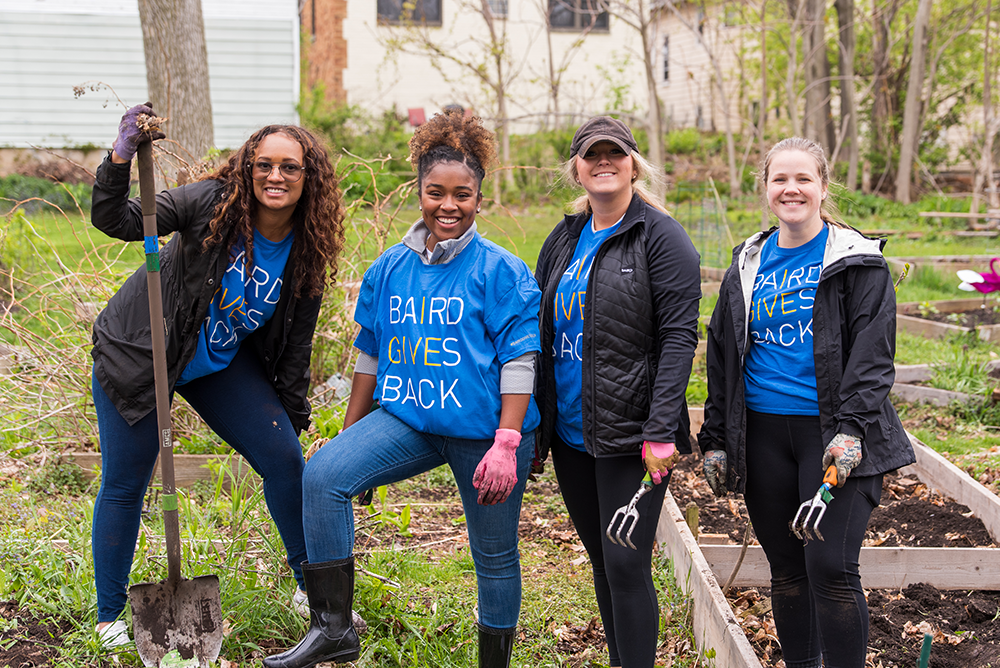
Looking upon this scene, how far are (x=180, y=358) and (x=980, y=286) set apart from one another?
5343 millimetres

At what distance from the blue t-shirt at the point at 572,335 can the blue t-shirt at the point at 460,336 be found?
11 cm

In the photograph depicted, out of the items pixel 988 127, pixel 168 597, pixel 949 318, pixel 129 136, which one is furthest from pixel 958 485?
pixel 988 127

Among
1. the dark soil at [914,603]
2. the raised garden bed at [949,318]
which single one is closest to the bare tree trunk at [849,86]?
the raised garden bed at [949,318]

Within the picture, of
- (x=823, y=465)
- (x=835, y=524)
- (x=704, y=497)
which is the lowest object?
(x=704, y=497)

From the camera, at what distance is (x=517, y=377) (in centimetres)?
253

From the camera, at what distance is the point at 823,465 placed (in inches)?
95.3

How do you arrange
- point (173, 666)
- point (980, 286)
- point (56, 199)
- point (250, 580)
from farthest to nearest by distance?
point (56, 199) < point (980, 286) < point (250, 580) < point (173, 666)

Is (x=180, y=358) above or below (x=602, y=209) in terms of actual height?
below

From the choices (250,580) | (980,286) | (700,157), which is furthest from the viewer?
(700,157)

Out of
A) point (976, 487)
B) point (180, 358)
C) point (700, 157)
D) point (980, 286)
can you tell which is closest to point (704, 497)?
point (976, 487)

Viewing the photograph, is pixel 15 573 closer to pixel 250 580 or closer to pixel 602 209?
pixel 250 580

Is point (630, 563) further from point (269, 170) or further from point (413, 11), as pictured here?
point (413, 11)

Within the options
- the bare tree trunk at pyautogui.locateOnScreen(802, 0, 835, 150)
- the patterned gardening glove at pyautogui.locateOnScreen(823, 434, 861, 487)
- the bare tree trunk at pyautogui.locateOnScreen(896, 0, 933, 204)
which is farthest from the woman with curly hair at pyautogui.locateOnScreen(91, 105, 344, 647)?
the bare tree trunk at pyautogui.locateOnScreen(896, 0, 933, 204)

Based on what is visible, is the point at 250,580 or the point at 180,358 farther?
the point at 250,580
